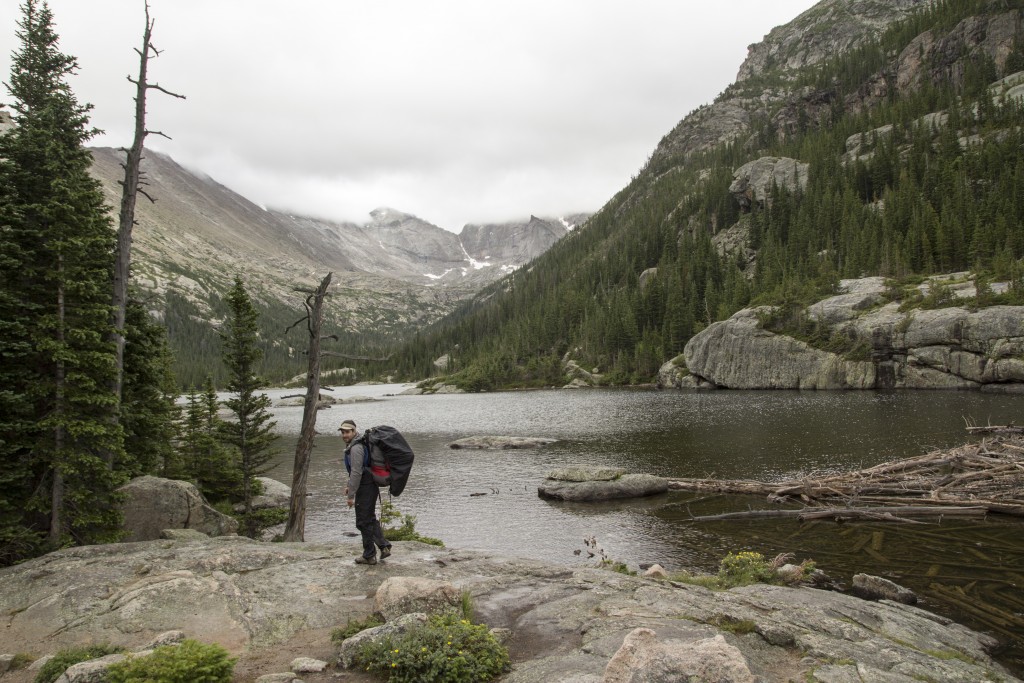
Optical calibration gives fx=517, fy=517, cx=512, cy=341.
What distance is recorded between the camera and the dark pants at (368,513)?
42.2ft

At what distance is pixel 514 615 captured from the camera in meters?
10.9

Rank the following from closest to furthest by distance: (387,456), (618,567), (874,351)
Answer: (387,456) → (618,567) → (874,351)

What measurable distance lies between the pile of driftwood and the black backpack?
57.8ft

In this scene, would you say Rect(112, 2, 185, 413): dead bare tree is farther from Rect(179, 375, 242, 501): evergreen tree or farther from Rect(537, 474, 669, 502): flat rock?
Rect(537, 474, 669, 502): flat rock

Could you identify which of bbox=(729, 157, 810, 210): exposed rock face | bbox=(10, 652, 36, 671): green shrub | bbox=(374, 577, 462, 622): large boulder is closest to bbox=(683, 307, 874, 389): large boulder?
bbox=(729, 157, 810, 210): exposed rock face

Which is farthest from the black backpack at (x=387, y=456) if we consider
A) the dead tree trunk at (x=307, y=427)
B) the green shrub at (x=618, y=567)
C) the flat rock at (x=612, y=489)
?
the flat rock at (x=612, y=489)

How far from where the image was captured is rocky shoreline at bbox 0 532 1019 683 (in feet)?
26.6

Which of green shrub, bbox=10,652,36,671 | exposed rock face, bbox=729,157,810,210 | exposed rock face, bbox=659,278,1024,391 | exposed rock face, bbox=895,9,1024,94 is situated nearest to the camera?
green shrub, bbox=10,652,36,671

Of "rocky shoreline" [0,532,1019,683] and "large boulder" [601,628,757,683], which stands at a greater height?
"large boulder" [601,628,757,683]

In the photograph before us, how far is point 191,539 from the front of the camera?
626 inches

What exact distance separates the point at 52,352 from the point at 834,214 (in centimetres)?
15390

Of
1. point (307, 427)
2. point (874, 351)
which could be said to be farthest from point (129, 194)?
point (874, 351)

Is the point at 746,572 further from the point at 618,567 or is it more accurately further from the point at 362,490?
the point at 362,490

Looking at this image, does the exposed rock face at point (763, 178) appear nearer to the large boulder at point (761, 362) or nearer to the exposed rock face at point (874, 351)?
the exposed rock face at point (874, 351)
